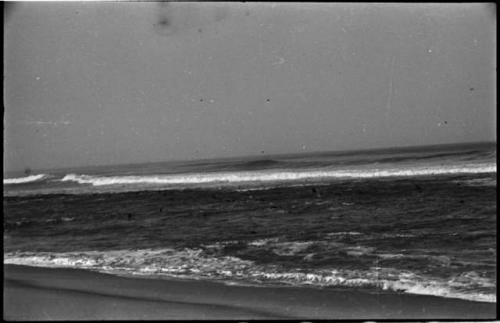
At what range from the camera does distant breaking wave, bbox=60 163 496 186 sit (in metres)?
7.45

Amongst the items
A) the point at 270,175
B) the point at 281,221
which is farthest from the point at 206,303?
the point at 270,175

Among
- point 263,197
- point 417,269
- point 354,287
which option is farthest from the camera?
point 263,197

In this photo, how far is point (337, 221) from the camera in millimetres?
5316

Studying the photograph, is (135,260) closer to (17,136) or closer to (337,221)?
(17,136)

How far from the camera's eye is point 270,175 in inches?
305

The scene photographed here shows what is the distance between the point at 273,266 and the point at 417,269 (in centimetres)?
101

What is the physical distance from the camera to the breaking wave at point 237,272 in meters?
3.45

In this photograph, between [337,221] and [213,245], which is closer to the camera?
[213,245]

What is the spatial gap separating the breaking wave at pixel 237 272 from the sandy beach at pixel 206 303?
0.13m

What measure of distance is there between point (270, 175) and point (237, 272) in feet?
12.9

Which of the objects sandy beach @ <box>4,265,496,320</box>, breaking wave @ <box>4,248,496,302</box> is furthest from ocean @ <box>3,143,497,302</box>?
sandy beach @ <box>4,265,496,320</box>

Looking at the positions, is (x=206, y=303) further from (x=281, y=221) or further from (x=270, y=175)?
(x=270, y=175)

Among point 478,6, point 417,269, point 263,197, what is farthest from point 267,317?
point 263,197

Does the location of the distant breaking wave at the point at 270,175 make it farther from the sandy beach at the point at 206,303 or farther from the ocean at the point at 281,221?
the sandy beach at the point at 206,303
